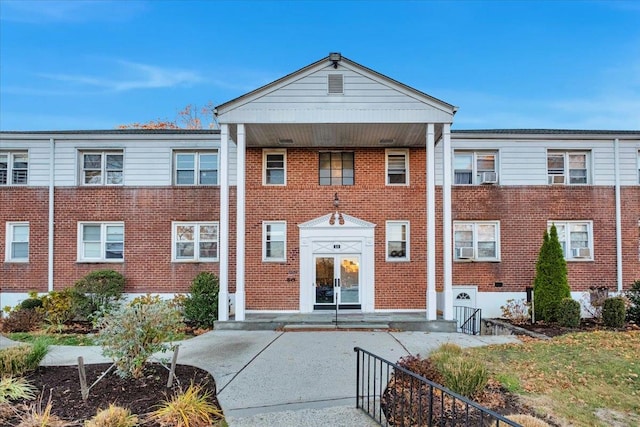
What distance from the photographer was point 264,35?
2334cm

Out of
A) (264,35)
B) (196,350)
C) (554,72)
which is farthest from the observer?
(264,35)

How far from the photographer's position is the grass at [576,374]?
5.25m

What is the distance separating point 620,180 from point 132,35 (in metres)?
25.6

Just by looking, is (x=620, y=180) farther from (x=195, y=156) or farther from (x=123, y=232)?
(x=123, y=232)

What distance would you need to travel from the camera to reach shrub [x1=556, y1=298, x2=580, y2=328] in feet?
36.9

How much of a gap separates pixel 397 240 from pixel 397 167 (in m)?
2.54

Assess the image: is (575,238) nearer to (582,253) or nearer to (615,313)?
(582,253)

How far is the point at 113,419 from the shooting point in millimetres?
4199

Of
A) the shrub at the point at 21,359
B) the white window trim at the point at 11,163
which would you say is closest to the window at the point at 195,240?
the white window trim at the point at 11,163

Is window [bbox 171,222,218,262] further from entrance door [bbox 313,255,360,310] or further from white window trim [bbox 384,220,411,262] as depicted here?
white window trim [bbox 384,220,411,262]

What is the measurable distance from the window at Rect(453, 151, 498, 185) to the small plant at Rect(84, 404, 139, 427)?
1215 cm

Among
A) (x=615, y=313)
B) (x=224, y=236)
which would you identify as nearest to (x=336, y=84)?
(x=224, y=236)

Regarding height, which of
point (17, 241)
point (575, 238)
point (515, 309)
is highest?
point (575, 238)

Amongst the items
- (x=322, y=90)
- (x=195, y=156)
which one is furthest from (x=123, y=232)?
(x=322, y=90)
